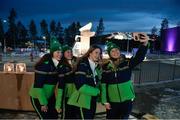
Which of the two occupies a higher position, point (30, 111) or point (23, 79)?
point (23, 79)

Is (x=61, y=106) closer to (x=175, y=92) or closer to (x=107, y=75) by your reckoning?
(x=107, y=75)

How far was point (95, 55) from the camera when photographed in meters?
5.16

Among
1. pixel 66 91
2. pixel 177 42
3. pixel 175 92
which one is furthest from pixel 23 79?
pixel 177 42

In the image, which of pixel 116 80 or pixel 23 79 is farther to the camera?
pixel 23 79

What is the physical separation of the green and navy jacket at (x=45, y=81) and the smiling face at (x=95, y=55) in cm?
61

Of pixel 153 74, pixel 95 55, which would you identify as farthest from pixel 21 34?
pixel 95 55

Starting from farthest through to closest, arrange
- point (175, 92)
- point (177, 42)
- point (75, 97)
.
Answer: point (177, 42) < point (175, 92) < point (75, 97)

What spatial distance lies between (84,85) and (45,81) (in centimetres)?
72

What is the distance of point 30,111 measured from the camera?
888 cm

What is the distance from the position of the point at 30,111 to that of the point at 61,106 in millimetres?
3682

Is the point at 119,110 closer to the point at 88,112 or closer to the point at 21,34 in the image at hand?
the point at 88,112

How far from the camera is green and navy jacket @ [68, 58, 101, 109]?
5.09m

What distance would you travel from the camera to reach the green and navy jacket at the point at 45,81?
17.6 ft

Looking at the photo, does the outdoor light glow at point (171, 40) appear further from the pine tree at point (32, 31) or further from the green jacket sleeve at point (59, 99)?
the pine tree at point (32, 31)
